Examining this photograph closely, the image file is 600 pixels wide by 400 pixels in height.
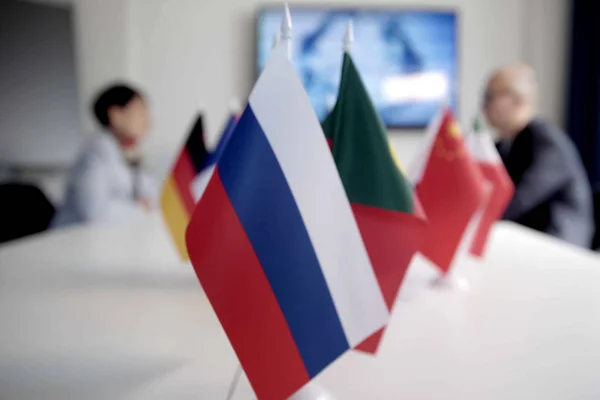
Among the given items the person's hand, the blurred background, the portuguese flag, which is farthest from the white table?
the blurred background

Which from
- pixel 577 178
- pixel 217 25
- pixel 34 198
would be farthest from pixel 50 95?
pixel 577 178

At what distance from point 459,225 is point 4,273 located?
0.93m

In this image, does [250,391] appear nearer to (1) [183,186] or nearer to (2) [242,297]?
(2) [242,297]

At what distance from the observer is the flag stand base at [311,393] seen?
0.54 m

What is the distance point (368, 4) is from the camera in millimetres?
3352

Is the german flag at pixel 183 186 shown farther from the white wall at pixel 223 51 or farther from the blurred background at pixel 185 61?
the white wall at pixel 223 51

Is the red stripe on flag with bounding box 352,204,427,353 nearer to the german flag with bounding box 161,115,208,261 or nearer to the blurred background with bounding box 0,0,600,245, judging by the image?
the german flag with bounding box 161,115,208,261

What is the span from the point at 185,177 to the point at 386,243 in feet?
2.18

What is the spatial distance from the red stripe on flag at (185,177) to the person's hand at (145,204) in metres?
1.03

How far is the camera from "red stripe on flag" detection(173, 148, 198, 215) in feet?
3.76

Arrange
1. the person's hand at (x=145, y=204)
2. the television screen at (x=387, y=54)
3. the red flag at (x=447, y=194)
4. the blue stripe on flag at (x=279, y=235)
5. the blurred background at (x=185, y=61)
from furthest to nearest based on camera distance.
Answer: the television screen at (x=387, y=54)
the blurred background at (x=185, y=61)
the person's hand at (x=145, y=204)
the red flag at (x=447, y=194)
the blue stripe on flag at (x=279, y=235)

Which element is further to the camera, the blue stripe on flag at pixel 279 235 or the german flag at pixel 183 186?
the german flag at pixel 183 186

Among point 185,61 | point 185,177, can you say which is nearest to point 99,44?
point 185,61

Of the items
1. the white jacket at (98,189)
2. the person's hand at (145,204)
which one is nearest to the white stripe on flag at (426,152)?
the white jacket at (98,189)
